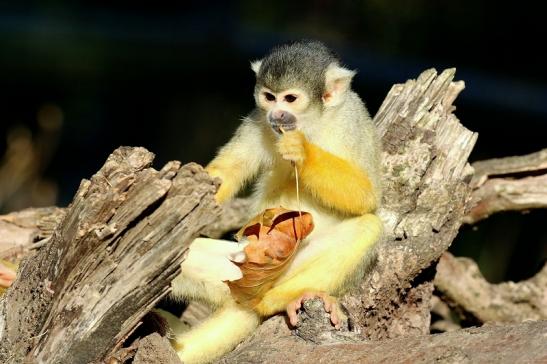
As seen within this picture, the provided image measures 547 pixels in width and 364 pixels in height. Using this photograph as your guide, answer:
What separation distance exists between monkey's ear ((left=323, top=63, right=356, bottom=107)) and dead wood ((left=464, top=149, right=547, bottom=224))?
113 centimetres

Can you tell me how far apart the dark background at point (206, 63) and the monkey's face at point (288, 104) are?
411cm

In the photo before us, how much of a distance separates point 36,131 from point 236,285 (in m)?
5.60

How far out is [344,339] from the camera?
326 centimetres

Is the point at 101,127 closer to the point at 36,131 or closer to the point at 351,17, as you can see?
the point at 36,131

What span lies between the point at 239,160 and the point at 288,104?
14.8 inches

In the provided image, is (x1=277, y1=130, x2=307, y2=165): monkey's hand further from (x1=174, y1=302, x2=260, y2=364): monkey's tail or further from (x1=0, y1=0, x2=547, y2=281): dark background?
(x1=0, y1=0, x2=547, y2=281): dark background

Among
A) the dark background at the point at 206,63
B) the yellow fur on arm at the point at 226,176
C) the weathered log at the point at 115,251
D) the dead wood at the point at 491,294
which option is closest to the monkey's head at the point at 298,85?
the yellow fur on arm at the point at 226,176

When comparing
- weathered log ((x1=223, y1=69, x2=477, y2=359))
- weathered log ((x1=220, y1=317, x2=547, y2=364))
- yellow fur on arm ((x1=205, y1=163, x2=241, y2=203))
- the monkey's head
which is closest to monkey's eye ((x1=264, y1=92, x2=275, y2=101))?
the monkey's head

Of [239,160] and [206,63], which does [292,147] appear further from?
[206,63]

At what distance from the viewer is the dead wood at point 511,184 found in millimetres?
4793

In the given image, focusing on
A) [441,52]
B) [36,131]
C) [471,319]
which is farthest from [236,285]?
[441,52]

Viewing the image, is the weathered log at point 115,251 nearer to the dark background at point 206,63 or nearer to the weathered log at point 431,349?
the weathered log at point 431,349

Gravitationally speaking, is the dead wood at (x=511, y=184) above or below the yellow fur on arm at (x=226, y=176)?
above

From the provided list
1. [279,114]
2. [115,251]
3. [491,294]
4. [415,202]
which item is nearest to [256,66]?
[279,114]
